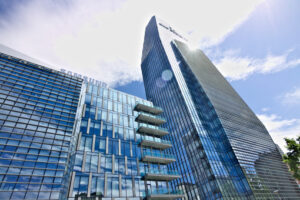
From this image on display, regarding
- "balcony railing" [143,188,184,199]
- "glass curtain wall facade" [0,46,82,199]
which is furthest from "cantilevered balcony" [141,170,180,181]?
"glass curtain wall facade" [0,46,82,199]

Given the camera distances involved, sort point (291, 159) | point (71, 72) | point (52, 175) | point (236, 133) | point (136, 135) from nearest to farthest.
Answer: point (52, 175) < point (291, 159) < point (136, 135) < point (71, 72) < point (236, 133)

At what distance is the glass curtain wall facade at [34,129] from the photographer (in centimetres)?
2044

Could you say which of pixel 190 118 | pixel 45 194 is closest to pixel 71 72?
pixel 45 194

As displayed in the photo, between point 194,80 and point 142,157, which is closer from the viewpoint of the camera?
point 142,157

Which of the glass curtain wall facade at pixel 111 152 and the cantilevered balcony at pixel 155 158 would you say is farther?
the cantilevered balcony at pixel 155 158

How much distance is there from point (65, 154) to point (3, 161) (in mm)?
7704

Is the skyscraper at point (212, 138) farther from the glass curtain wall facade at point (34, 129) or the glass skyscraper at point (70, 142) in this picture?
the glass curtain wall facade at point (34, 129)

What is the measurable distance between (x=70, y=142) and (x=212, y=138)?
4099 centimetres

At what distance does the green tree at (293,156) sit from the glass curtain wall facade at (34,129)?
35077 millimetres

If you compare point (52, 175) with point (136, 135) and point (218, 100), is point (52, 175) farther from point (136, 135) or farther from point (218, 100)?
point (218, 100)

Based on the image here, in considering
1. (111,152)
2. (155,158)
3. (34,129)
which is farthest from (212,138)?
(34,129)

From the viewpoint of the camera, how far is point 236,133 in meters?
52.3

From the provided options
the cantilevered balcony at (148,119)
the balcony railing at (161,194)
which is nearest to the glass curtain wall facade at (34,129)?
the balcony railing at (161,194)

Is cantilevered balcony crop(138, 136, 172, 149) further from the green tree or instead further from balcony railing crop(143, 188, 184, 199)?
the green tree
